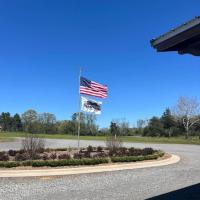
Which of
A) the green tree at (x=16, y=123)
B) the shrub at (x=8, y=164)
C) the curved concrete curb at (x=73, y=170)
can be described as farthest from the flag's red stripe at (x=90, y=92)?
the green tree at (x=16, y=123)

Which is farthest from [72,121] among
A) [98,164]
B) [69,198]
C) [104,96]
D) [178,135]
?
[69,198]

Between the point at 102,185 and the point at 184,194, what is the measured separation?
2.72 meters

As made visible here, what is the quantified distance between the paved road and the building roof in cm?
447

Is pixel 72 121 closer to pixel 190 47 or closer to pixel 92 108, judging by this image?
pixel 92 108

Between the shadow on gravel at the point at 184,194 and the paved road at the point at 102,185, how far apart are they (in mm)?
295

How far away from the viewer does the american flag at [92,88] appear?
25.6m

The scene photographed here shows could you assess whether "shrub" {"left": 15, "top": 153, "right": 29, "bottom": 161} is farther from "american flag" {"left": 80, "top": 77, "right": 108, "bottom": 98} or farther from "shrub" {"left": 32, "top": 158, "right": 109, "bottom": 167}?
"american flag" {"left": 80, "top": 77, "right": 108, "bottom": 98}

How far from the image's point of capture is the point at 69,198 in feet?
36.0

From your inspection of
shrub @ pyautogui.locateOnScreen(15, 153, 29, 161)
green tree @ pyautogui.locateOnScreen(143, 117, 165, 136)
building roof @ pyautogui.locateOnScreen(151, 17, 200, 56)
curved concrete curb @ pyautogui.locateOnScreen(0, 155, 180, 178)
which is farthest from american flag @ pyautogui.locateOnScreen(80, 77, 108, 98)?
green tree @ pyautogui.locateOnScreen(143, 117, 165, 136)

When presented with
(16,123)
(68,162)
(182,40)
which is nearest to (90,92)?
(68,162)

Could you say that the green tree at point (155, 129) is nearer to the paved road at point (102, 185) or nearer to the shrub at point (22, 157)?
the shrub at point (22, 157)

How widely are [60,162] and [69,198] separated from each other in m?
6.93

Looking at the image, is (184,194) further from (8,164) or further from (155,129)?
(155,129)

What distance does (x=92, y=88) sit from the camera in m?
25.9
